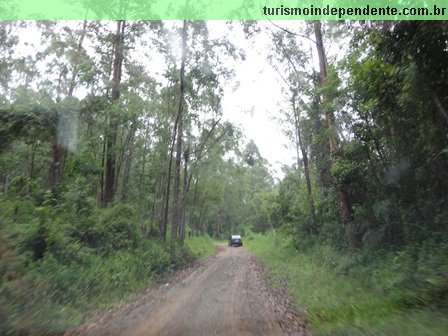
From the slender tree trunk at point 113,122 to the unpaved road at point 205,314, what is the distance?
271 inches

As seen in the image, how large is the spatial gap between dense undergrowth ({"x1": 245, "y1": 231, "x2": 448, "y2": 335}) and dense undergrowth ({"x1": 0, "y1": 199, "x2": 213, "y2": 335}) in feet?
15.9

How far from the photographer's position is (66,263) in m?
10.4

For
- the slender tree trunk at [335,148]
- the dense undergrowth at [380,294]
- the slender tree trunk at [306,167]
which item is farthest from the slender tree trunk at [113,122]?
the slender tree trunk at [306,167]

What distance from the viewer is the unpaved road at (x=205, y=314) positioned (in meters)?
7.07

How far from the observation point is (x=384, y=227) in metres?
11.8

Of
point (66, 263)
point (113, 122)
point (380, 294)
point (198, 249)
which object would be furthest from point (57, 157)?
point (198, 249)

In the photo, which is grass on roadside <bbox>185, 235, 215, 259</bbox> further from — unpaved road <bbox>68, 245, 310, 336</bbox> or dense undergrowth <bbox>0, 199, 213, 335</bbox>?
unpaved road <bbox>68, 245, 310, 336</bbox>

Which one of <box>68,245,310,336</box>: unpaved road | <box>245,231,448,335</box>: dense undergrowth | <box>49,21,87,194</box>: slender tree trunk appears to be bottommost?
<box>68,245,310,336</box>: unpaved road

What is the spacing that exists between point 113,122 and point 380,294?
42.6 feet

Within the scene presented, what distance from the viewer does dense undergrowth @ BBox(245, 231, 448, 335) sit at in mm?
6094

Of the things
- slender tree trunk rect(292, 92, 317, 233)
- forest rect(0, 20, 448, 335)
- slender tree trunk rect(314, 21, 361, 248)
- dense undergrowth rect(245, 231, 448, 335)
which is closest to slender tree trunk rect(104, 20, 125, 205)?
forest rect(0, 20, 448, 335)

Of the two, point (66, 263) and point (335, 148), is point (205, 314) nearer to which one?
point (66, 263)

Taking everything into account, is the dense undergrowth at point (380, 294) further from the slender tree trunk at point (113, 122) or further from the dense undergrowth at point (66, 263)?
the slender tree trunk at point (113, 122)

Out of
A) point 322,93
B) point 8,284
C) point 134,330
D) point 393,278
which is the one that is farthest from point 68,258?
point 322,93
